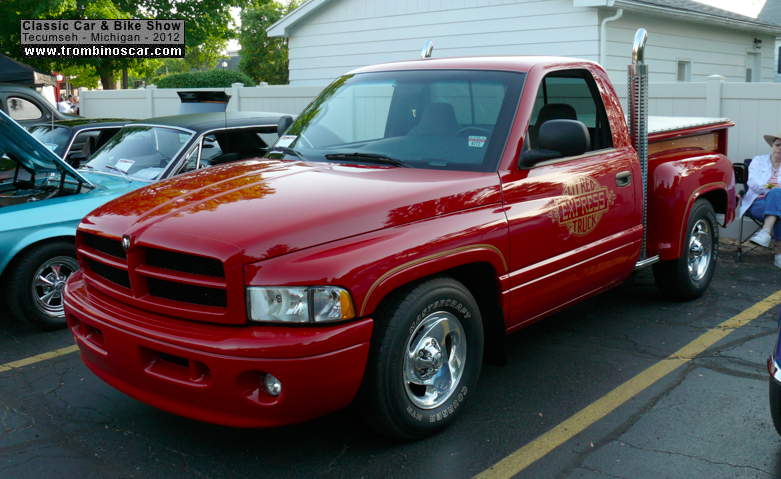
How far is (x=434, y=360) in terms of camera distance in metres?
3.92

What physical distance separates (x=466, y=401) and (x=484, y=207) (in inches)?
40.0

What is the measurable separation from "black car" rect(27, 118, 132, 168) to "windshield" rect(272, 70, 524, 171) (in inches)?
191

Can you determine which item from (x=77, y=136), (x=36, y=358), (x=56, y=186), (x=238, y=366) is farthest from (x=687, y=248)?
(x=77, y=136)

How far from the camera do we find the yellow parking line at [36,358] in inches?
206

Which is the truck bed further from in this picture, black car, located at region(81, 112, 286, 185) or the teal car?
the teal car

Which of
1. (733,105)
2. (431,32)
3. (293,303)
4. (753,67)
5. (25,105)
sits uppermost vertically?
(431,32)

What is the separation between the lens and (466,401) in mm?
4168

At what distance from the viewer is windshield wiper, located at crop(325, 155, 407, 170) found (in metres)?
4.45

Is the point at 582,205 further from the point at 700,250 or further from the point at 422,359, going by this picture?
the point at 700,250

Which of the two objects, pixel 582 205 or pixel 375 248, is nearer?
pixel 375 248

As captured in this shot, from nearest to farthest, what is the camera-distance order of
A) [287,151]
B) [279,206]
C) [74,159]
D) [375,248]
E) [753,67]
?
[375,248], [279,206], [287,151], [74,159], [753,67]

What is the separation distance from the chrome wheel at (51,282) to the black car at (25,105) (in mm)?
6949

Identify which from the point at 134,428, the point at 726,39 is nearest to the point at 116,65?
the point at 726,39

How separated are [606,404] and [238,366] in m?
2.20
